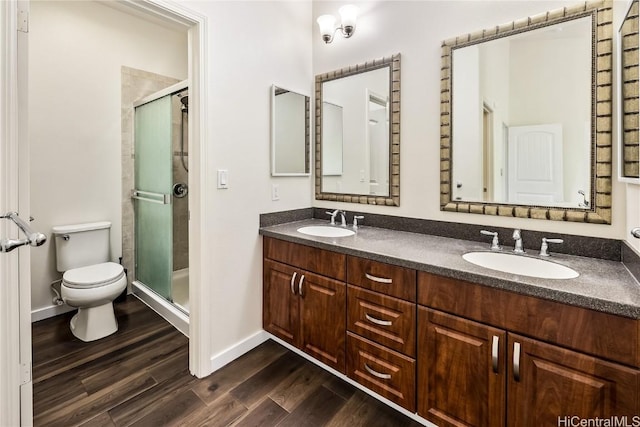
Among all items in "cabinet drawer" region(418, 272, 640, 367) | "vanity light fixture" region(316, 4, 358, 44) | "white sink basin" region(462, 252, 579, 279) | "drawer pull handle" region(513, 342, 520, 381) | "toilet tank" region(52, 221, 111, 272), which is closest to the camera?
"cabinet drawer" region(418, 272, 640, 367)

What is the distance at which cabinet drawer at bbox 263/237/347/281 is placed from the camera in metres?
1.65

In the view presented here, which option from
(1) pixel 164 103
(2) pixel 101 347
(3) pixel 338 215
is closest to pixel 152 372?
(2) pixel 101 347

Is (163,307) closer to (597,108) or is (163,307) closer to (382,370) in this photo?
(382,370)

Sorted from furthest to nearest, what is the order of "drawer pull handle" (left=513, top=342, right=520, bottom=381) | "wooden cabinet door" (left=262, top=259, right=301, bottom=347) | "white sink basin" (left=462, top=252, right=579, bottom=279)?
"wooden cabinet door" (left=262, top=259, right=301, bottom=347), "white sink basin" (left=462, top=252, right=579, bottom=279), "drawer pull handle" (left=513, top=342, right=520, bottom=381)

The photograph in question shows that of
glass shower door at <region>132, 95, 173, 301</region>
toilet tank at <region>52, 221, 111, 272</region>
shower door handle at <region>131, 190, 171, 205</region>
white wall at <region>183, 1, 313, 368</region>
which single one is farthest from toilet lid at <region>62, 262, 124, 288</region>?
white wall at <region>183, 1, 313, 368</region>

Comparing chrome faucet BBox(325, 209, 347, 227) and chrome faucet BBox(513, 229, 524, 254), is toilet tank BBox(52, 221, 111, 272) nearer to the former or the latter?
chrome faucet BBox(325, 209, 347, 227)

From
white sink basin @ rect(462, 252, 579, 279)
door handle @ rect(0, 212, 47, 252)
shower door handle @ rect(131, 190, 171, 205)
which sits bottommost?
white sink basin @ rect(462, 252, 579, 279)

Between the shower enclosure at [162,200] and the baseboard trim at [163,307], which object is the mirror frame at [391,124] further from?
the baseboard trim at [163,307]

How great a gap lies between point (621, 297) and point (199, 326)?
6.10ft

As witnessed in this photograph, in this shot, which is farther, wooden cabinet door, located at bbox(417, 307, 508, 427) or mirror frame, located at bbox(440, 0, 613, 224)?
mirror frame, located at bbox(440, 0, 613, 224)

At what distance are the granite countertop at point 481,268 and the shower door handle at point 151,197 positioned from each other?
3.24 ft

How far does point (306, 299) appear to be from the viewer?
1.82 m

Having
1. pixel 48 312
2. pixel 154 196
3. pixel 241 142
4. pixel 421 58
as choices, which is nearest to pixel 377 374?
pixel 241 142

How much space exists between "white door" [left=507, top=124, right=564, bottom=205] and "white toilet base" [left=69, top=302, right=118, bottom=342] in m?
2.69
